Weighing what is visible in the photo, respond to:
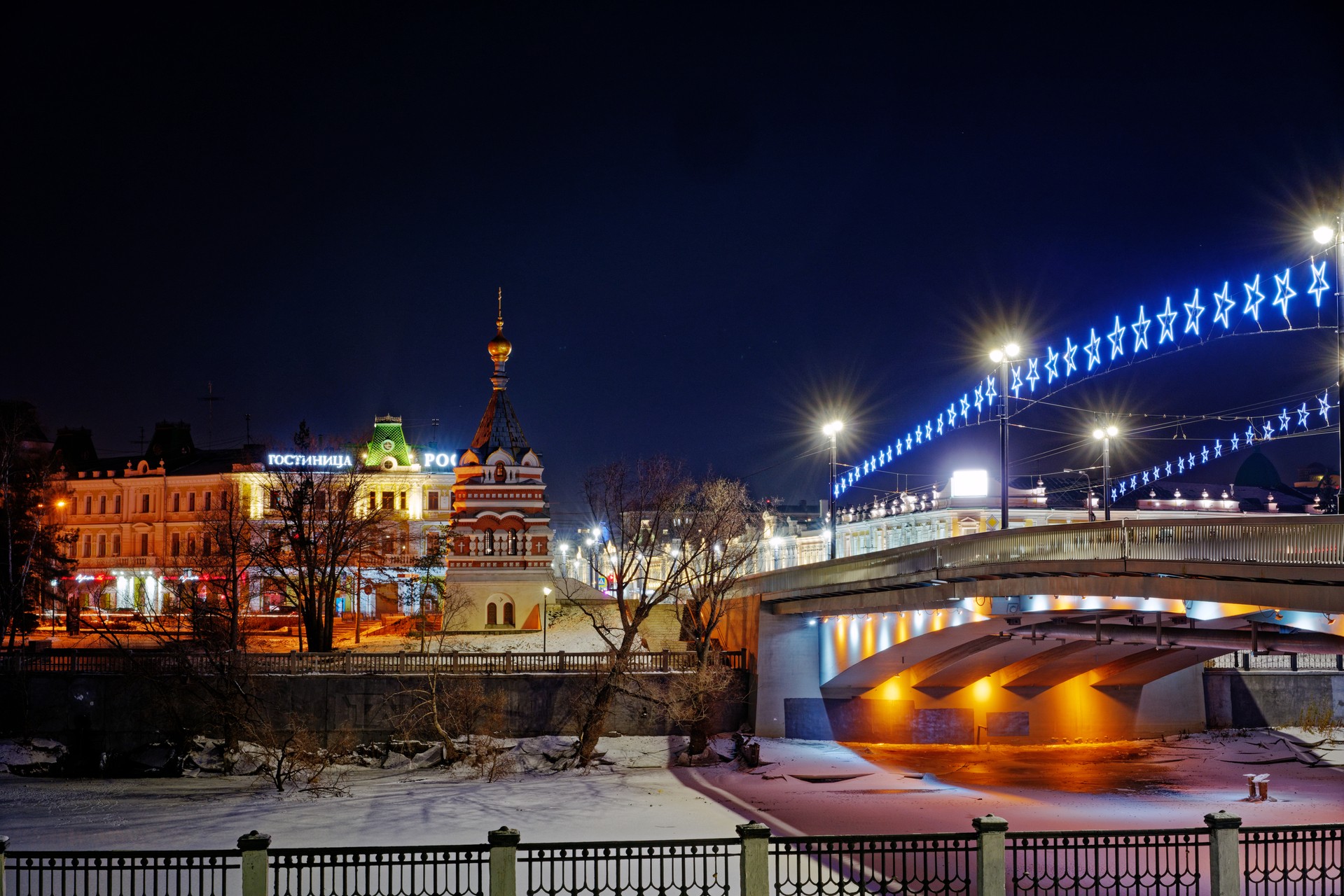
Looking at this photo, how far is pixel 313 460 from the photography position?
74562 millimetres

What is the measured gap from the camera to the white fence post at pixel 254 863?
680 inches

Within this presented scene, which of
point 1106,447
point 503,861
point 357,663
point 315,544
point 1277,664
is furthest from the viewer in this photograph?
point 315,544

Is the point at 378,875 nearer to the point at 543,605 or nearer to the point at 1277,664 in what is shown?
the point at 1277,664

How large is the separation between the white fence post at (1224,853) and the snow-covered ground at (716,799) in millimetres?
8812

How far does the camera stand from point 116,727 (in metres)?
43.0

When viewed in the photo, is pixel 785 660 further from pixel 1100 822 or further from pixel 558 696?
pixel 1100 822

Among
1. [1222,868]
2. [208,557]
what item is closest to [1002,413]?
[1222,868]

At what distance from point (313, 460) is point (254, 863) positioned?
5937 cm

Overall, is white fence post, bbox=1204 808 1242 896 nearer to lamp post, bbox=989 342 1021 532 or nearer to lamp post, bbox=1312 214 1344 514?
lamp post, bbox=1312 214 1344 514

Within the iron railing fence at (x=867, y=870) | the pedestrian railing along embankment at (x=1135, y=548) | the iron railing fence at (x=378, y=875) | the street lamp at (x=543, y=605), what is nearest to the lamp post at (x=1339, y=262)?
the pedestrian railing along embankment at (x=1135, y=548)

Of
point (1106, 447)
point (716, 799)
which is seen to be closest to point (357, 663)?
point (716, 799)

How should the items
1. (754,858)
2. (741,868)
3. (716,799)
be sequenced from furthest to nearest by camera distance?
(716,799) → (741,868) → (754,858)

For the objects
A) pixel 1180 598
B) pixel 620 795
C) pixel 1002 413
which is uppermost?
pixel 1002 413

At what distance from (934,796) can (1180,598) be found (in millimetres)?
12162
